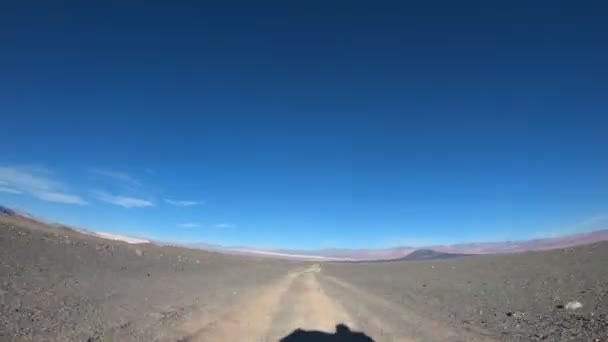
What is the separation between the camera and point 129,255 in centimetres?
3134

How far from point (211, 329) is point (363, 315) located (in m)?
6.88

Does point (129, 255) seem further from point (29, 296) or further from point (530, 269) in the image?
point (530, 269)

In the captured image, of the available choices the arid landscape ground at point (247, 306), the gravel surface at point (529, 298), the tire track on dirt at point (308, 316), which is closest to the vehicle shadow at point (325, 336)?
the arid landscape ground at point (247, 306)

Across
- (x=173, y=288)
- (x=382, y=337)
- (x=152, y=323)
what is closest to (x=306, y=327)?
(x=382, y=337)

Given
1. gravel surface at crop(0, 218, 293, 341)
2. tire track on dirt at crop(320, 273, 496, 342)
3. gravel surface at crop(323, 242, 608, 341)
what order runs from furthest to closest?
1. gravel surface at crop(323, 242, 608, 341)
2. tire track on dirt at crop(320, 273, 496, 342)
3. gravel surface at crop(0, 218, 293, 341)

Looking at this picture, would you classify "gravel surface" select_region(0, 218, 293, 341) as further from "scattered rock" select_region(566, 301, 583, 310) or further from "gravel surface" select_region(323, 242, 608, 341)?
"scattered rock" select_region(566, 301, 583, 310)

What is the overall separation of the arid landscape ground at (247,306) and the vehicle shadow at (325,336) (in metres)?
0.03

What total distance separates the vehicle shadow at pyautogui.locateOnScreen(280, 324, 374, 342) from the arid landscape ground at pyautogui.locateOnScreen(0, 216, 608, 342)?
3 cm

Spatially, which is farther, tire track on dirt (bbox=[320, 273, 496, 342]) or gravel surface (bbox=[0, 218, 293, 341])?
tire track on dirt (bbox=[320, 273, 496, 342])

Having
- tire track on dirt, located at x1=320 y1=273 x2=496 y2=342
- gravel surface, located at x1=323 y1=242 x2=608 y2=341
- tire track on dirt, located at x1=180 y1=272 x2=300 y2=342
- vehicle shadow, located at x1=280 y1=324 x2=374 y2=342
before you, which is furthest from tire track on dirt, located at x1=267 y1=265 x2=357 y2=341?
gravel surface, located at x1=323 y1=242 x2=608 y2=341

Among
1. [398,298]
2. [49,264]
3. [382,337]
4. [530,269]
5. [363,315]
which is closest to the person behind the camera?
[382,337]

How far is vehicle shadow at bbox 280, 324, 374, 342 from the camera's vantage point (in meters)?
13.0

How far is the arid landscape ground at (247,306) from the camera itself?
1266 centimetres

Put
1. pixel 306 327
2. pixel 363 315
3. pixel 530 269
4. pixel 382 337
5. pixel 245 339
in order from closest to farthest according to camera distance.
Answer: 1. pixel 245 339
2. pixel 382 337
3. pixel 306 327
4. pixel 363 315
5. pixel 530 269
